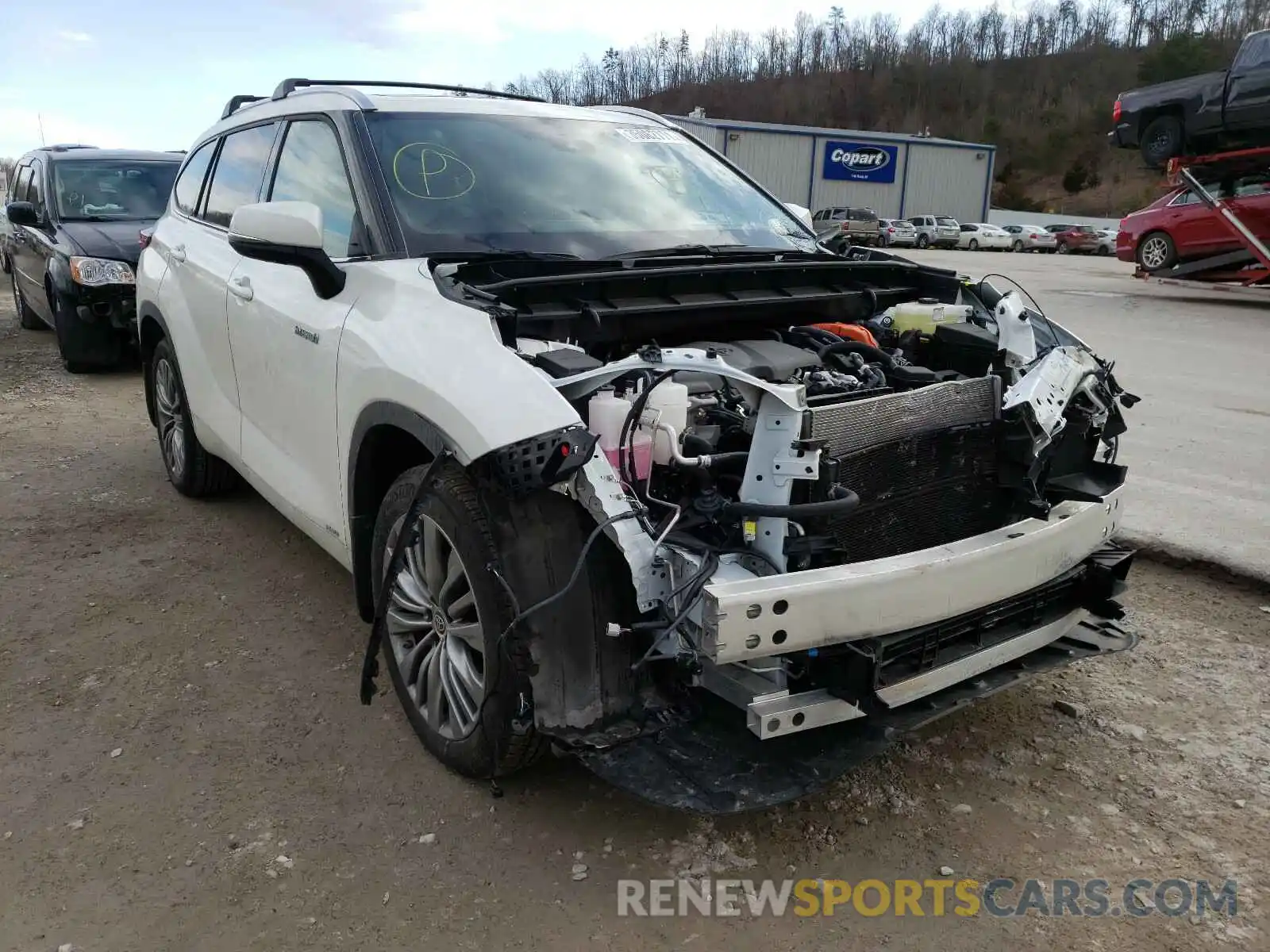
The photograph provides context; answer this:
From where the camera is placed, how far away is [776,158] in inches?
1695

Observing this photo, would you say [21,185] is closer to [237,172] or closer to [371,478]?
[237,172]

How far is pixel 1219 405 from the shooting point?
A: 25.0 ft

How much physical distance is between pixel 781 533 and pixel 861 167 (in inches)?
1852

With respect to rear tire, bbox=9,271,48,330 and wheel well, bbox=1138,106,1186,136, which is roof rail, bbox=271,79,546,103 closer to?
rear tire, bbox=9,271,48,330

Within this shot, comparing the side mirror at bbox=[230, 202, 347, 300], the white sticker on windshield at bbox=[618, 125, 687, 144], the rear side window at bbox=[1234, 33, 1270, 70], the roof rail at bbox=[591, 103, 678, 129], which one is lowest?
the side mirror at bbox=[230, 202, 347, 300]

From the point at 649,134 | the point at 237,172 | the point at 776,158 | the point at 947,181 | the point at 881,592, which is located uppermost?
the point at 776,158

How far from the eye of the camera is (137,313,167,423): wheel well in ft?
17.4

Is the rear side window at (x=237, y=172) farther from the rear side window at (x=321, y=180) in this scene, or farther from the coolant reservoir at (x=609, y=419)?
the coolant reservoir at (x=609, y=419)

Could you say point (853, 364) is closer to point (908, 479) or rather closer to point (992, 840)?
point (908, 479)

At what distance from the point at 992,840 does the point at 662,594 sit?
1.18 meters

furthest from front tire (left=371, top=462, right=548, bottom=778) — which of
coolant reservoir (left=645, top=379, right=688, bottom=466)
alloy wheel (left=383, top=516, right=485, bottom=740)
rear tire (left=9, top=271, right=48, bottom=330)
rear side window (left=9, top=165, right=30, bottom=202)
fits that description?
rear tire (left=9, top=271, right=48, bottom=330)

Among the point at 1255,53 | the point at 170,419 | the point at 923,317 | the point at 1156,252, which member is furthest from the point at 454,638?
the point at 1156,252

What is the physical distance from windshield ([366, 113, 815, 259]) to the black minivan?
5.94m

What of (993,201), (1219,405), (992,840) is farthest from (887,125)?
(992,840)
